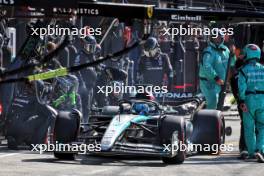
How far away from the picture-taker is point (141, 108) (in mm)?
10836

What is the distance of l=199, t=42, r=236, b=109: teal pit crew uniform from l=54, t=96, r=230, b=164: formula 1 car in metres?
2.48

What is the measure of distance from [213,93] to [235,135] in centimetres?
108

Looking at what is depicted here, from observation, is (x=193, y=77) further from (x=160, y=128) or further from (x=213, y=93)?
(x=160, y=128)

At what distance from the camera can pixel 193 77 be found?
64.5ft

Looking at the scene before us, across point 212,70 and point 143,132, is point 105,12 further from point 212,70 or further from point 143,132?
point 212,70

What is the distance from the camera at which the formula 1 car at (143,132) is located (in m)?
10.0

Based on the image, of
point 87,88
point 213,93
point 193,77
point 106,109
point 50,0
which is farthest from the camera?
point 193,77

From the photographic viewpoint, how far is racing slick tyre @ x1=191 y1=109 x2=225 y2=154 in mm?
11234

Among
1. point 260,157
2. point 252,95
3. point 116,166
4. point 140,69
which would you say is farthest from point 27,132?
point 140,69

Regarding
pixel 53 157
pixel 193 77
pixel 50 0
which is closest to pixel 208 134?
pixel 53 157

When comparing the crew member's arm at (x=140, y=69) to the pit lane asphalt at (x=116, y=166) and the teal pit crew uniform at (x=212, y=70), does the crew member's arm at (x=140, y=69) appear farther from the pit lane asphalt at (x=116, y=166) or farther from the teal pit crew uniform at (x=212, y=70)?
the pit lane asphalt at (x=116, y=166)

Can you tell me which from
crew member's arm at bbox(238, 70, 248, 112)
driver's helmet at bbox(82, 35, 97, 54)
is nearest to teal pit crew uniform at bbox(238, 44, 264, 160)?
crew member's arm at bbox(238, 70, 248, 112)

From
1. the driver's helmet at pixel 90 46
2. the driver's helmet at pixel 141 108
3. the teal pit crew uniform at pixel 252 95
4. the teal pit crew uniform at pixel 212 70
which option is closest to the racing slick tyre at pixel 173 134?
the driver's helmet at pixel 141 108

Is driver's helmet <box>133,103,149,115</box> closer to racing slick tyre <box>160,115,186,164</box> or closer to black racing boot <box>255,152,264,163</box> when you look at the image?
racing slick tyre <box>160,115,186,164</box>
